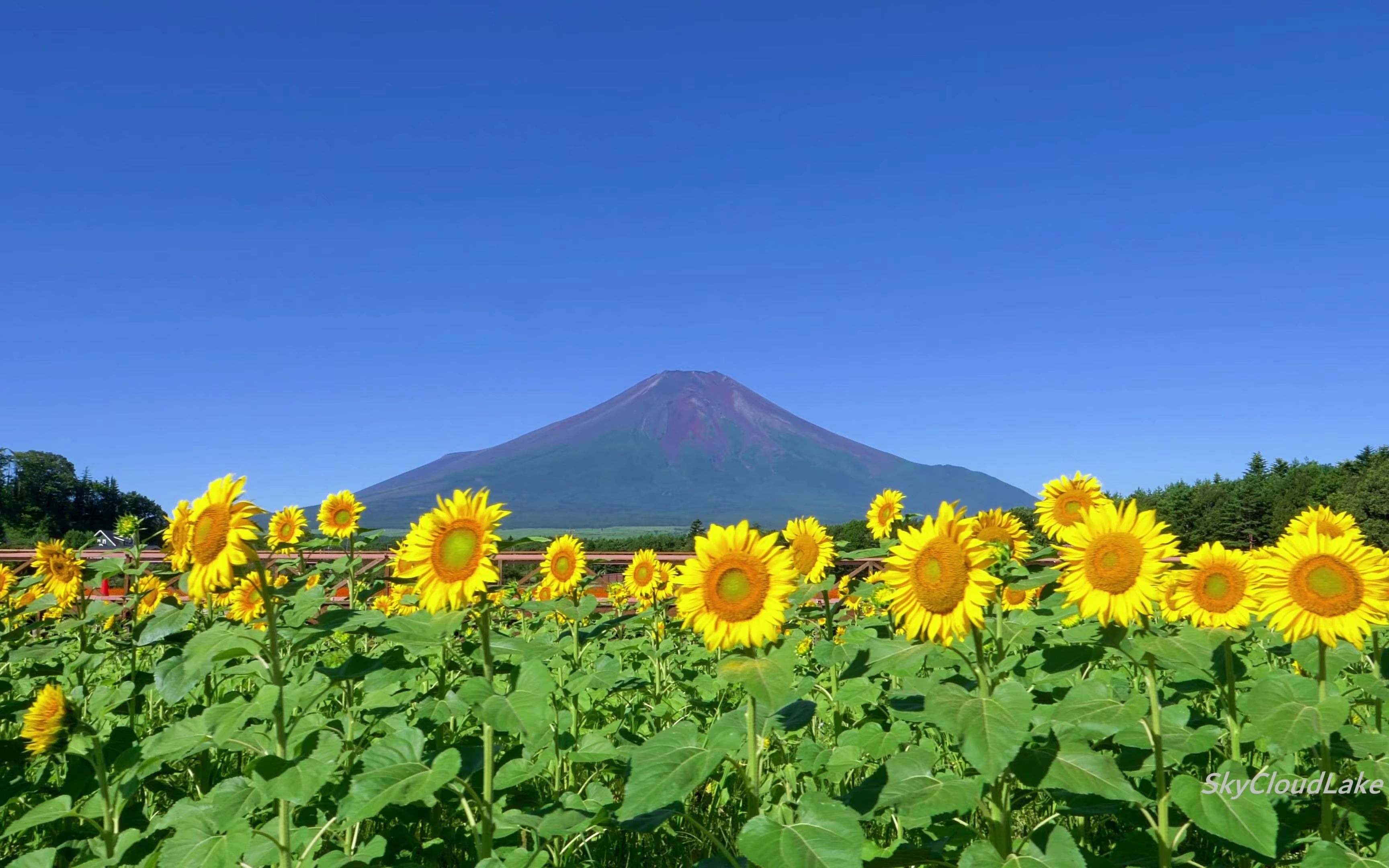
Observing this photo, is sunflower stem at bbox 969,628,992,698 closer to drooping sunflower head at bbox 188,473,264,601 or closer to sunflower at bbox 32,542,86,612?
drooping sunflower head at bbox 188,473,264,601

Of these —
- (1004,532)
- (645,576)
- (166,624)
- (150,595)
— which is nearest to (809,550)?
(1004,532)

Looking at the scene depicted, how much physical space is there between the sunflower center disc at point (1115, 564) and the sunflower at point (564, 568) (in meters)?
3.75

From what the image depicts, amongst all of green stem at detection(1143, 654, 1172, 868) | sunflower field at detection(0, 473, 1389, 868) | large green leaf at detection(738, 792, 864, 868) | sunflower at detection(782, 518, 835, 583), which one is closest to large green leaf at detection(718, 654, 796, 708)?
sunflower field at detection(0, 473, 1389, 868)

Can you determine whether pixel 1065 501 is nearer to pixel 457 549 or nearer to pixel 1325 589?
pixel 1325 589

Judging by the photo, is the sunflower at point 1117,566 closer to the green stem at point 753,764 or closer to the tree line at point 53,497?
the green stem at point 753,764

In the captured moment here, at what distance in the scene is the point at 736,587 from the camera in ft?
8.50

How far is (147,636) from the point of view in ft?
8.54

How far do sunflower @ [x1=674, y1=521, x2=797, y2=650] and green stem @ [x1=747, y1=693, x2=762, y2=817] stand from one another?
0.21m

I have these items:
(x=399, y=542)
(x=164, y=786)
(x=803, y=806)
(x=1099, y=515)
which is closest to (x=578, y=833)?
(x=803, y=806)

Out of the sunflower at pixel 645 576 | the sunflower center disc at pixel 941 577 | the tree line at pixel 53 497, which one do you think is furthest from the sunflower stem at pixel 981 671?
the tree line at pixel 53 497

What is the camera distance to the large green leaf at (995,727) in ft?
6.50

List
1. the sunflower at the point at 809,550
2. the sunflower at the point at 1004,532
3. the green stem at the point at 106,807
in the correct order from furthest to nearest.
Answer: the sunflower at the point at 809,550
the sunflower at the point at 1004,532
the green stem at the point at 106,807

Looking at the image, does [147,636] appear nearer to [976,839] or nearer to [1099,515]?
[976,839]

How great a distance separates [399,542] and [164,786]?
1365mm
